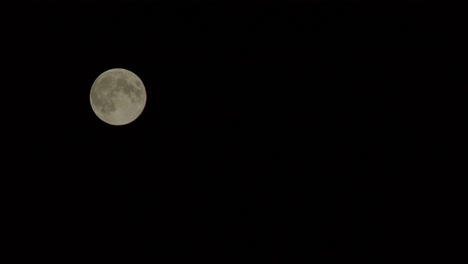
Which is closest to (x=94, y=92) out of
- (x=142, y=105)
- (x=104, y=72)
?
(x=104, y=72)

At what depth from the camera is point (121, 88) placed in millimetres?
5418

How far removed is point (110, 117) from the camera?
5.41 m

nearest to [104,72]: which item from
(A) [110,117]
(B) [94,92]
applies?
(B) [94,92]

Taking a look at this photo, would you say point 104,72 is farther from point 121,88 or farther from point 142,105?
point 142,105

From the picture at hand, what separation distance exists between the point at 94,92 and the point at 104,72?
1.04ft

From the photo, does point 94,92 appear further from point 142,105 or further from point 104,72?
point 142,105

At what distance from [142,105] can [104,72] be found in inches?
27.3

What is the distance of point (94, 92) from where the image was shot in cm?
539

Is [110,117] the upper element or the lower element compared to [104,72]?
lower

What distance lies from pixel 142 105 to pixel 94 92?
68 cm

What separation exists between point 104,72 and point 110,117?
0.64 meters

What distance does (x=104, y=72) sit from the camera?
5.45 meters

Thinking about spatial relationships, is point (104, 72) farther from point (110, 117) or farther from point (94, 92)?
point (110, 117)
